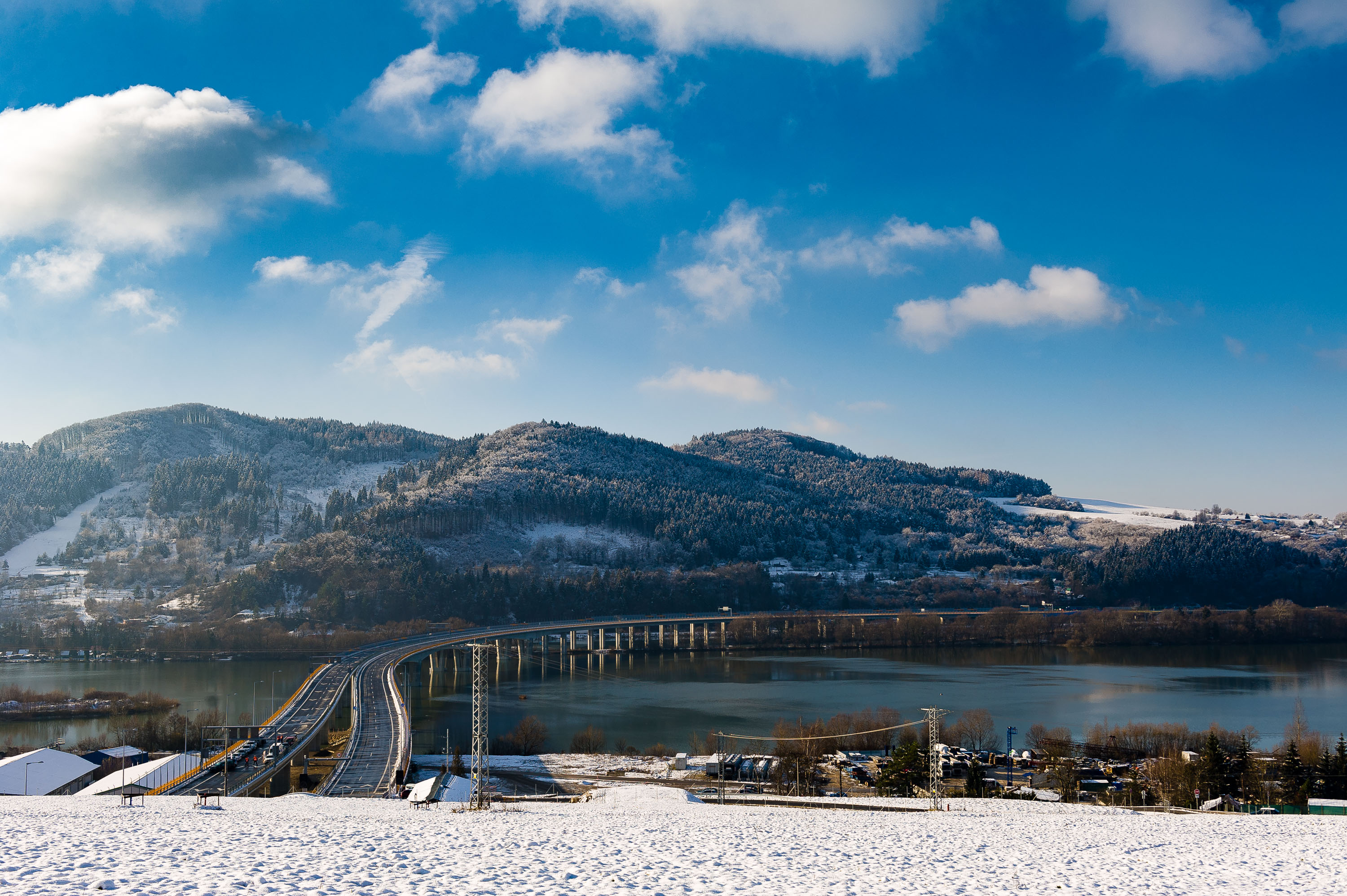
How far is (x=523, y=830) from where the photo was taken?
53.1 ft

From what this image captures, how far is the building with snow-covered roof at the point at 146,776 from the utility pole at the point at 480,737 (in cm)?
1154

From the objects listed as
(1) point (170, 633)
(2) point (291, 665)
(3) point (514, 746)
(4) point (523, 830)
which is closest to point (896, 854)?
(4) point (523, 830)

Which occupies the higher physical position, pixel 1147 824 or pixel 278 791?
pixel 1147 824

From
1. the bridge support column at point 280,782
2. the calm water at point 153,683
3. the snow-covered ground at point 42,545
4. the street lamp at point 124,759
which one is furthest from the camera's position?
the snow-covered ground at point 42,545

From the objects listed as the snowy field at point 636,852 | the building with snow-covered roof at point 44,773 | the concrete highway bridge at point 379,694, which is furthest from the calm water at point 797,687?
the snowy field at point 636,852

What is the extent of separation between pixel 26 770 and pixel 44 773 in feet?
2.37

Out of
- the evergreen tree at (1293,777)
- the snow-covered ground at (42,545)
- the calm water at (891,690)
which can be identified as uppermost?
the snow-covered ground at (42,545)

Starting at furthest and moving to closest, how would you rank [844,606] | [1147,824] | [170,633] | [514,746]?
[844,606] → [170,633] → [514,746] → [1147,824]

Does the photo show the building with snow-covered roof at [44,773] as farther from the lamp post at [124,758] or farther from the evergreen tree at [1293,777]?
the evergreen tree at [1293,777]

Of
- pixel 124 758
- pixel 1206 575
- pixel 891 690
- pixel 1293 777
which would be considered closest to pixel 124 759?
pixel 124 758

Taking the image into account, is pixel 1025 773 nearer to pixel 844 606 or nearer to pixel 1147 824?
pixel 1147 824

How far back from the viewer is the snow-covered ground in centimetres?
16700

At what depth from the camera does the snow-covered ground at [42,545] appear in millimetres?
167000

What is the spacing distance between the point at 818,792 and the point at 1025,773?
11.4m
